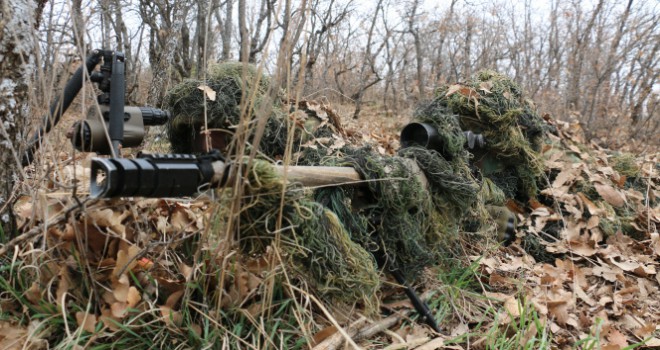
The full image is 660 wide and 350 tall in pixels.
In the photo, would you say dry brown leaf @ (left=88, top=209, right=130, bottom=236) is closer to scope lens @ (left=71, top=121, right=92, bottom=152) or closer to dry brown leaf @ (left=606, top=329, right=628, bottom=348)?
scope lens @ (left=71, top=121, right=92, bottom=152)

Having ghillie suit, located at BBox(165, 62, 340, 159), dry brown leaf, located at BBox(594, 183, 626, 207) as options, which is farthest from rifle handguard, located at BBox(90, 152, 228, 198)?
dry brown leaf, located at BBox(594, 183, 626, 207)

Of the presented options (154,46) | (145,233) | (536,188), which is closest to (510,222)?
(536,188)

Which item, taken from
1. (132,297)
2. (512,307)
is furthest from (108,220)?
(512,307)

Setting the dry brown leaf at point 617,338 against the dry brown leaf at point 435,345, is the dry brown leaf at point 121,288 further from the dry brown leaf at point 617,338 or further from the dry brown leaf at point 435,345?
the dry brown leaf at point 617,338

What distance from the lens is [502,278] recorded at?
8.96 ft

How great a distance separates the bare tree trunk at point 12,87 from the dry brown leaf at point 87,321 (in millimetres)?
505

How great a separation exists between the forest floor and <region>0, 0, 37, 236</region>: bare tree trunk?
0.28 ft

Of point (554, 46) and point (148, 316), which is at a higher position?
point (554, 46)

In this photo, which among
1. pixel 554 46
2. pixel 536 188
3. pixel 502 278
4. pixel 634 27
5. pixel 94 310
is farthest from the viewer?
pixel 554 46

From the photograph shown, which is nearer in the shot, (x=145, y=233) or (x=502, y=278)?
(x=145, y=233)

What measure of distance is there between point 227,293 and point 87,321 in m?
0.48

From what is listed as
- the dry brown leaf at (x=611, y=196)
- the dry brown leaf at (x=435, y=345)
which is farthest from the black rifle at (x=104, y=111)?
the dry brown leaf at (x=611, y=196)

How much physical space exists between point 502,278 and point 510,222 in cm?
69

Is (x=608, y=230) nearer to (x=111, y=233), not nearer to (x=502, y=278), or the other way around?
(x=502, y=278)
